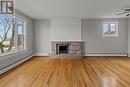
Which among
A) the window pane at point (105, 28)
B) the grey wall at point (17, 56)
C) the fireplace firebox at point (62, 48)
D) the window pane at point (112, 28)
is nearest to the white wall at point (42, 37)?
the grey wall at point (17, 56)

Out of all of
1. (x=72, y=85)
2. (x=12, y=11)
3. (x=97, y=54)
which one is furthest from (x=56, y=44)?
(x=72, y=85)

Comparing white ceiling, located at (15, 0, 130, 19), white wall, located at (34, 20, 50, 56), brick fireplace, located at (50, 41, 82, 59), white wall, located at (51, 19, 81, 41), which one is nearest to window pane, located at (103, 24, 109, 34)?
white wall, located at (51, 19, 81, 41)

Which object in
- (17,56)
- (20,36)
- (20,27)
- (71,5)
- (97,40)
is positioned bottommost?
(17,56)

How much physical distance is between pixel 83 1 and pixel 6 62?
3.49 m

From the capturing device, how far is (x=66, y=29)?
27.6 feet

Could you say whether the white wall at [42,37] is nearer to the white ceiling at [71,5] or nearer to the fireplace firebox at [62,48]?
the fireplace firebox at [62,48]

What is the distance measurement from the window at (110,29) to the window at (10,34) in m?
5.12

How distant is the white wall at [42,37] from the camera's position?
8758 millimetres

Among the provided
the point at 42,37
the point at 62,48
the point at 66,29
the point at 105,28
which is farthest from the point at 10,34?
the point at 105,28

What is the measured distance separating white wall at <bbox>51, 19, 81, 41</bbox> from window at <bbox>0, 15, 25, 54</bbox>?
2.09 metres

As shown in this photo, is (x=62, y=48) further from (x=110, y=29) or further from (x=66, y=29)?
(x=110, y=29)

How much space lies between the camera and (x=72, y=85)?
338 centimetres

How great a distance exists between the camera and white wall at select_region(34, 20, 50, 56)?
28.7 feet

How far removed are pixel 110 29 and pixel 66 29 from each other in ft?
9.46
